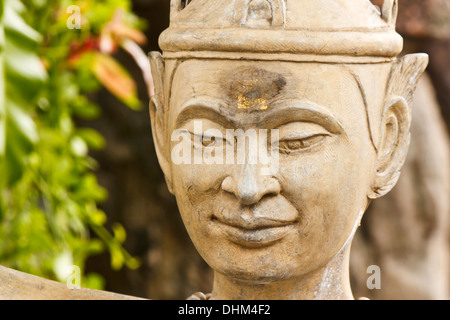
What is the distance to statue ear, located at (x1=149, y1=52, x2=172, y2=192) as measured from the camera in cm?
200

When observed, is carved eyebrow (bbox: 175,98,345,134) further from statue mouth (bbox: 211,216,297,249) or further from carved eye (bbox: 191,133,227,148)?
statue mouth (bbox: 211,216,297,249)

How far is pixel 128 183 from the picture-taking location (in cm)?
440

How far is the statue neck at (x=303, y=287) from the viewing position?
1916mm

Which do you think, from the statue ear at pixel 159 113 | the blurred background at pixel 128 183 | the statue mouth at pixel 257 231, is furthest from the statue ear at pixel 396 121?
the blurred background at pixel 128 183

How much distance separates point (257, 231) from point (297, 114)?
1.00 ft

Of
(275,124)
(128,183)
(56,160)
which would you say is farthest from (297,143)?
(128,183)

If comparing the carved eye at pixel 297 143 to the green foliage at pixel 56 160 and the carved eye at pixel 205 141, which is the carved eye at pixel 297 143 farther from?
the green foliage at pixel 56 160

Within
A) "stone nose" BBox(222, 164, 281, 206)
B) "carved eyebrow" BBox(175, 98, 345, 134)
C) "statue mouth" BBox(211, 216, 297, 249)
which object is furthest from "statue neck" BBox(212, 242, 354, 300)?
"carved eyebrow" BBox(175, 98, 345, 134)

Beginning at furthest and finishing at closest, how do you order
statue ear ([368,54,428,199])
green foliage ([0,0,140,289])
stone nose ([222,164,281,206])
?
green foliage ([0,0,140,289]), statue ear ([368,54,428,199]), stone nose ([222,164,281,206])

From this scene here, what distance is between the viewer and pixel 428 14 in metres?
3.82

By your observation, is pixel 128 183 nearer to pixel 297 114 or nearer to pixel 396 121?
pixel 396 121

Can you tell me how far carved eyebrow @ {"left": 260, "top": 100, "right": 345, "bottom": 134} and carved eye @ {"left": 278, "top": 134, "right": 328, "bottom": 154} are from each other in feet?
0.13

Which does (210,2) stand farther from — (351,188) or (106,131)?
(106,131)

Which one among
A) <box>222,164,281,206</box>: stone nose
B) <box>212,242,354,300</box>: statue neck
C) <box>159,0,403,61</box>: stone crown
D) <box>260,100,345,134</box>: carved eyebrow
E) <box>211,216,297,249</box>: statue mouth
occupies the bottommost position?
<box>212,242,354,300</box>: statue neck
